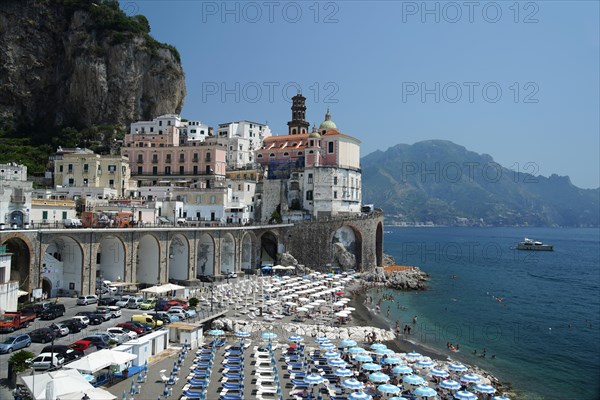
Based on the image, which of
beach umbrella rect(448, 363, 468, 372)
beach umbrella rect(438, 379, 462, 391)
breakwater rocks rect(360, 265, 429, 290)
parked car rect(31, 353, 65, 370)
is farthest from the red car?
breakwater rocks rect(360, 265, 429, 290)

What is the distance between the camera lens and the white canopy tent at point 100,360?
77.5 ft

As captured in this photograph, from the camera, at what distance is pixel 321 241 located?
69.9 meters

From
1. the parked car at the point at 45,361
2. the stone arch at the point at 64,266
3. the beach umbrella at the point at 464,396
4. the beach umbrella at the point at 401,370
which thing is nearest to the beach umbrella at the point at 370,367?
the beach umbrella at the point at 401,370

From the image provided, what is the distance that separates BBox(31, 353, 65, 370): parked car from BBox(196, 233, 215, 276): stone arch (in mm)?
31402

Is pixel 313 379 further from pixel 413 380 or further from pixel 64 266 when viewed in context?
pixel 64 266

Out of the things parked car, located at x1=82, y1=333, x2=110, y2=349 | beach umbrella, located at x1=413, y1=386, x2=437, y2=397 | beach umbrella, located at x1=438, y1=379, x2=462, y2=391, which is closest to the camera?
beach umbrella, located at x1=413, y1=386, x2=437, y2=397

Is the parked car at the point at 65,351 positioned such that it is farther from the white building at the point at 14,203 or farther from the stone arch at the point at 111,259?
the stone arch at the point at 111,259

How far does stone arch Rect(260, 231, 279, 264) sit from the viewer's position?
227 feet

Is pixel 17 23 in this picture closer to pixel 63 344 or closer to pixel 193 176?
pixel 193 176

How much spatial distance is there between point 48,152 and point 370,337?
6221cm

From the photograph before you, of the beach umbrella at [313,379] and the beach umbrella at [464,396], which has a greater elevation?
the beach umbrella at [313,379]

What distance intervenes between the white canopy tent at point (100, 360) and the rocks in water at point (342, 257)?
47.0 meters

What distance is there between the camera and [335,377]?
94.9 feet

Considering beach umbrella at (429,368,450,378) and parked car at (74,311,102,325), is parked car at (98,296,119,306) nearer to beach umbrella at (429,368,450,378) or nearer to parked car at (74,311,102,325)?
parked car at (74,311,102,325)
